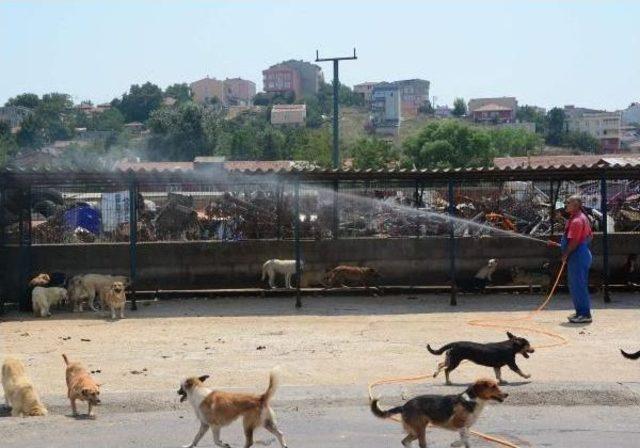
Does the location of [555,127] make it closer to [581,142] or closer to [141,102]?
[581,142]

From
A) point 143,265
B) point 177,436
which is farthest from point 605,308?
point 177,436

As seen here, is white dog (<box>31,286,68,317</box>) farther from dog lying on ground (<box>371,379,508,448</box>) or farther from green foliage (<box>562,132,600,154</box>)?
green foliage (<box>562,132,600,154</box>)

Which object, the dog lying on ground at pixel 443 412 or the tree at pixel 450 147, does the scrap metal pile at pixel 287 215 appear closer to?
the dog lying on ground at pixel 443 412

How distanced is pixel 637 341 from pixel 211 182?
9193 mm

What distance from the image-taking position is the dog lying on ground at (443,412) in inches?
348

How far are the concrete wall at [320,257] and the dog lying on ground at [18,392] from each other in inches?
401

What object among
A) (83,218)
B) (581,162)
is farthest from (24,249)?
(581,162)

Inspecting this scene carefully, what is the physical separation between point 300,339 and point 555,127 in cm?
17483

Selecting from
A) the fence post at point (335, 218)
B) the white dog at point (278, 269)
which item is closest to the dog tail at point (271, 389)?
the white dog at point (278, 269)

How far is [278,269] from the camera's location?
20.5 m

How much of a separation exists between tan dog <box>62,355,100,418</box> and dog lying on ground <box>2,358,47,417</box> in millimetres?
420

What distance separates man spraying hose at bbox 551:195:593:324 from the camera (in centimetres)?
1656

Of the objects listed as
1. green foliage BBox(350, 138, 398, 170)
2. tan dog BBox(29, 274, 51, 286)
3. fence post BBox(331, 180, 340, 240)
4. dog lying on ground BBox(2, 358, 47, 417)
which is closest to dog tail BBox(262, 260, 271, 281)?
fence post BBox(331, 180, 340, 240)

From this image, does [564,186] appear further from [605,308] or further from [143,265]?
[143,265]
